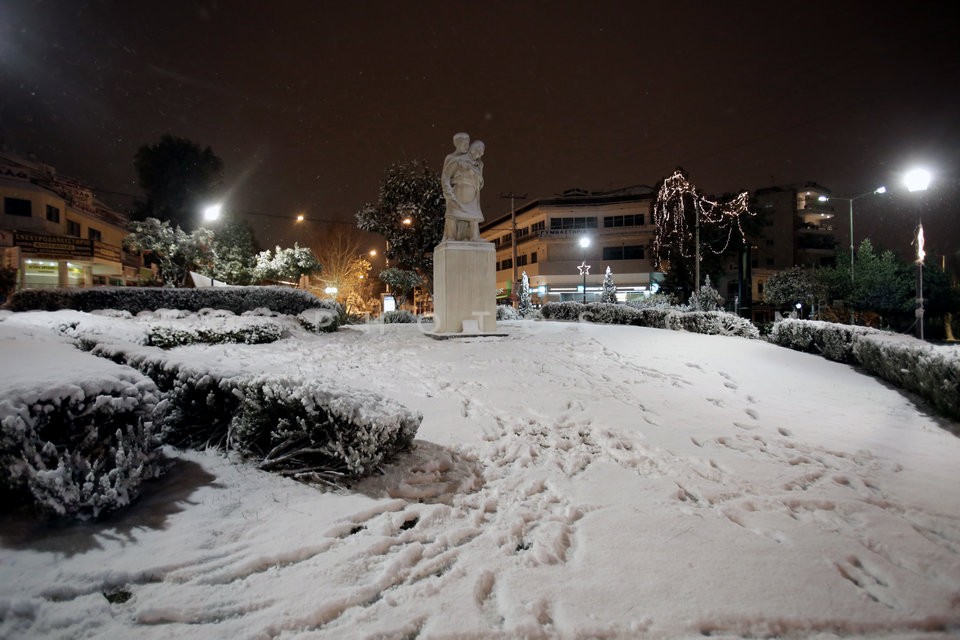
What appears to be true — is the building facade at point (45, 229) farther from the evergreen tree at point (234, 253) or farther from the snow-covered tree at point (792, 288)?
the snow-covered tree at point (792, 288)

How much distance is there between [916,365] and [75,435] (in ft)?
33.0

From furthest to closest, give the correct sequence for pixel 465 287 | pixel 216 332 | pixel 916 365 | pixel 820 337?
pixel 465 287, pixel 820 337, pixel 216 332, pixel 916 365

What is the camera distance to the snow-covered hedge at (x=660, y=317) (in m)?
12.8

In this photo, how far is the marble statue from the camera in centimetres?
1255

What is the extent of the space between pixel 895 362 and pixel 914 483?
4.84m

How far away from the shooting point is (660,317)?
15.9 metres

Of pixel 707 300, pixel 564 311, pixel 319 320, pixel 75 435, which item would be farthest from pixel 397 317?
pixel 75 435

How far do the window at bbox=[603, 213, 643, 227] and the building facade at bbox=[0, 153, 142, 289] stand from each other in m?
41.4

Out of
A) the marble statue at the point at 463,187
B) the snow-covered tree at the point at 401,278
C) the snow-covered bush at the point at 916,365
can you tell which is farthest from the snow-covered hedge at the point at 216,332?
the snow-covered tree at the point at 401,278

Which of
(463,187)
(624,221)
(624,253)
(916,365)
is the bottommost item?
(916,365)

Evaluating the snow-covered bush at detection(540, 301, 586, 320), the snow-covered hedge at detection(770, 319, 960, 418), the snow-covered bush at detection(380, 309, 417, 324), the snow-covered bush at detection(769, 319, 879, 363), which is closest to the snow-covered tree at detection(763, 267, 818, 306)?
the snow-covered bush at detection(540, 301, 586, 320)

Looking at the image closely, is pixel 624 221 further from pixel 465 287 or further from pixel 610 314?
pixel 465 287

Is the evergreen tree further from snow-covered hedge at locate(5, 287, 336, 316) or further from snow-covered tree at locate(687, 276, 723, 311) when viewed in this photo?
snow-covered tree at locate(687, 276, 723, 311)

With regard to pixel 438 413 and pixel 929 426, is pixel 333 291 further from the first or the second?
pixel 929 426
